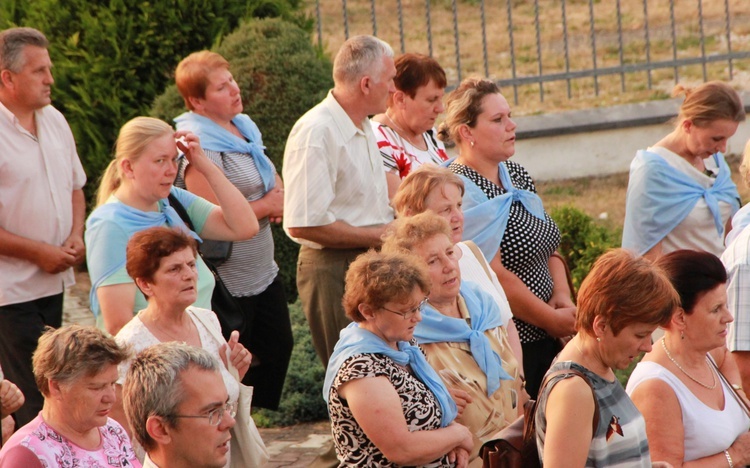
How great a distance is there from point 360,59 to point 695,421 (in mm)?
2575

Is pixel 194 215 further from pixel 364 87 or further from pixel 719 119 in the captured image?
pixel 719 119

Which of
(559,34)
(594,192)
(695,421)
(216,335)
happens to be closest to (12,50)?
(216,335)

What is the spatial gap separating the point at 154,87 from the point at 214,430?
18.1 feet

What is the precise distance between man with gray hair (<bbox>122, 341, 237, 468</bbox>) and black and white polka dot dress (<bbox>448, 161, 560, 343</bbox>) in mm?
2424

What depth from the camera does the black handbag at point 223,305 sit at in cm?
534

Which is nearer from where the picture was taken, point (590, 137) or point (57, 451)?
point (57, 451)

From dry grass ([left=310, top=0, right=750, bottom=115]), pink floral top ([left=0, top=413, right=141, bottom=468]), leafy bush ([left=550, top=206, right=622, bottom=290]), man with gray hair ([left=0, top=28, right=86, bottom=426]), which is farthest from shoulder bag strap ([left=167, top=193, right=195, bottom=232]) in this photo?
dry grass ([left=310, top=0, right=750, bottom=115])

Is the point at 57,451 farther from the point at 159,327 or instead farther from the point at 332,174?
the point at 332,174

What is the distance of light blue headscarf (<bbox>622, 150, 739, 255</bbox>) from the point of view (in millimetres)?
5992

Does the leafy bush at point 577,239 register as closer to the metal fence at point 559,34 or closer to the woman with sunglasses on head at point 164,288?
the woman with sunglasses on head at point 164,288

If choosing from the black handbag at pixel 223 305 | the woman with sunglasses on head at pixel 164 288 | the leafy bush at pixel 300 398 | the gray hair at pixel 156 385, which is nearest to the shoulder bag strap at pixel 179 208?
the black handbag at pixel 223 305

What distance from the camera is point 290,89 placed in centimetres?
826

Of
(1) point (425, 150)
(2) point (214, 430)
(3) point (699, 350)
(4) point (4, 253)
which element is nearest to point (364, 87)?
(1) point (425, 150)

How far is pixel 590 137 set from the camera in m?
10.9
